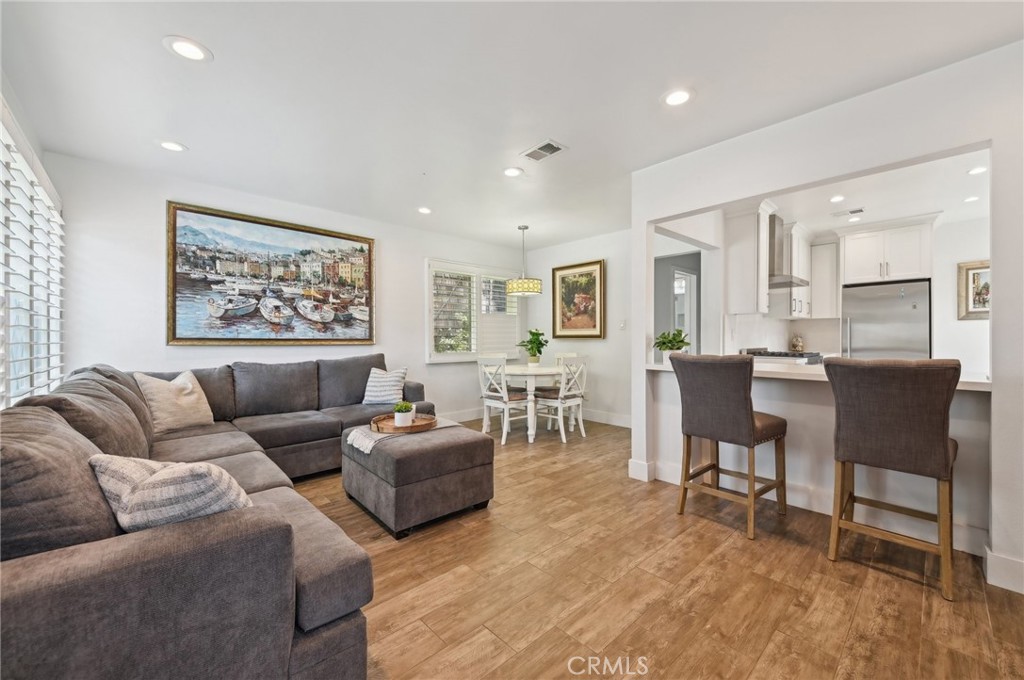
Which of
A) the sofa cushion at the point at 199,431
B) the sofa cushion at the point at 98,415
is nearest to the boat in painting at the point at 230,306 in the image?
the sofa cushion at the point at 199,431

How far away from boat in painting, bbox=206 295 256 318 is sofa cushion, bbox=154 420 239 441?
1070mm

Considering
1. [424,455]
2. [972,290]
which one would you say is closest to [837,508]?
[424,455]

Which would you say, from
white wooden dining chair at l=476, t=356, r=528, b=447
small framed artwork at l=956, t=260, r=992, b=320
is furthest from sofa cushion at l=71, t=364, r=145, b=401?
small framed artwork at l=956, t=260, r=992, b=320

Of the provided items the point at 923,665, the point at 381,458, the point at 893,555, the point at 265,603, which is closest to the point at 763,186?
the point at 893,555

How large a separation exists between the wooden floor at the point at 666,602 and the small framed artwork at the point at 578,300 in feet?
10.5

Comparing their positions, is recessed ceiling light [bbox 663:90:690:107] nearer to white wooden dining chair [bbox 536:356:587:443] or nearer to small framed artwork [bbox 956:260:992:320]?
white wooden dining chair [bbox 536:356:587:443]

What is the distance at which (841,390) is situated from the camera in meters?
2.03

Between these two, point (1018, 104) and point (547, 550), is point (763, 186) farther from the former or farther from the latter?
point (547, 550)

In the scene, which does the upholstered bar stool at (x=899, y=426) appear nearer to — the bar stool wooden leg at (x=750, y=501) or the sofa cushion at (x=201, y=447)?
the bar stool wooden leg at (x=750, y=501)

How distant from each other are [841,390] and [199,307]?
473 centimetres

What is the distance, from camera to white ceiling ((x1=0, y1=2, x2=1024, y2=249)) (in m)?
1.74

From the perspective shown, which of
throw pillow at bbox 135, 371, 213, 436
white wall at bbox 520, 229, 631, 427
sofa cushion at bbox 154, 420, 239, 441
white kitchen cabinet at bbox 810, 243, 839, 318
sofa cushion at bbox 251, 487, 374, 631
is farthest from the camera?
white wall at bbox 520, 229, 631, 427

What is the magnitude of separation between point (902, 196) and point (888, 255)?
1.17m

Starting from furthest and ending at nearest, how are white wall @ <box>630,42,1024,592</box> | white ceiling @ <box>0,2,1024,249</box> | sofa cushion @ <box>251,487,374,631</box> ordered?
white wall @ <box>630,42,1024,592</box>, white ceiling @ <box>0,2,1024,249</box>, sofa cushion @ <box>251,487,374,631</box>
